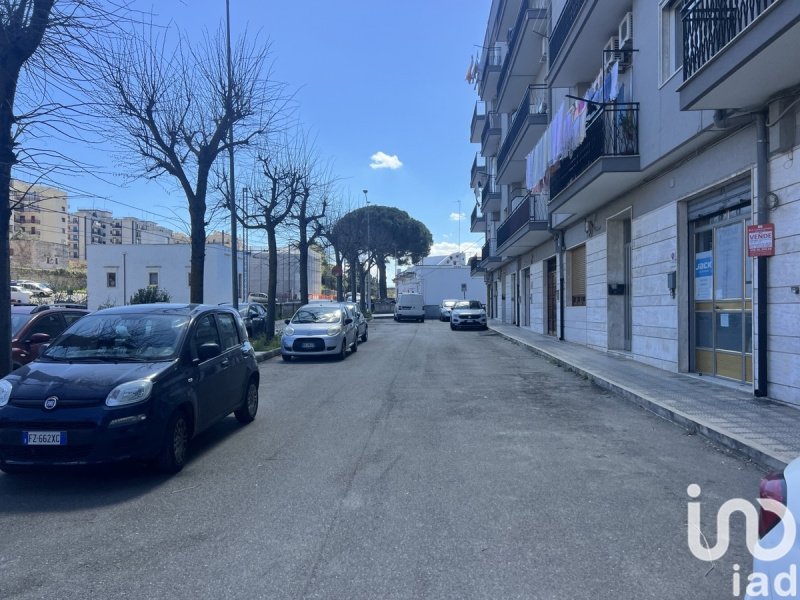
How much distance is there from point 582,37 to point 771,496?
1430 centimetres

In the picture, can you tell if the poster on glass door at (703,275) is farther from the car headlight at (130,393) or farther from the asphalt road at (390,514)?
the car headlight at (130,393)

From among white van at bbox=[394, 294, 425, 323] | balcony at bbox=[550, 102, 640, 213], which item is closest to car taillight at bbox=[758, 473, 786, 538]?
balcony at bbox=[550, 102, 640, 213]

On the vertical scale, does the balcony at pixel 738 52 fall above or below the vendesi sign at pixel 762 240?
above

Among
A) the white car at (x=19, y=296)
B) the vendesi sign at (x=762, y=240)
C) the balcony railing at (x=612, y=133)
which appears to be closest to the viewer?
the vendesi sign at (x=762, y=240)

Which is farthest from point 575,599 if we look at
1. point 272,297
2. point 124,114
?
point 272,297

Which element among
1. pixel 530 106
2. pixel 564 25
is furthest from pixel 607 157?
pixel 530 106

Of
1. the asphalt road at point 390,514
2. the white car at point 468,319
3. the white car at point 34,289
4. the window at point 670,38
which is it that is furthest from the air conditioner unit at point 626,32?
the white car at point 34,289

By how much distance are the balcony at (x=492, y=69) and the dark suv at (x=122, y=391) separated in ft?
91.6

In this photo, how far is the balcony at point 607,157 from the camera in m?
12.3

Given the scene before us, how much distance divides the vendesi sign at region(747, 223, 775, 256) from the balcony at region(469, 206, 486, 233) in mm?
34187

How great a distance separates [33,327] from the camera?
10.2 m

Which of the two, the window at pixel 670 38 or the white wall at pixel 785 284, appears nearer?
the white wall at pixel 785 284

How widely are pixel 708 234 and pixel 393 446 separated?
7.36 metres

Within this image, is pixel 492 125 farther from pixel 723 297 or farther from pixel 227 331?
pixel 227 331
